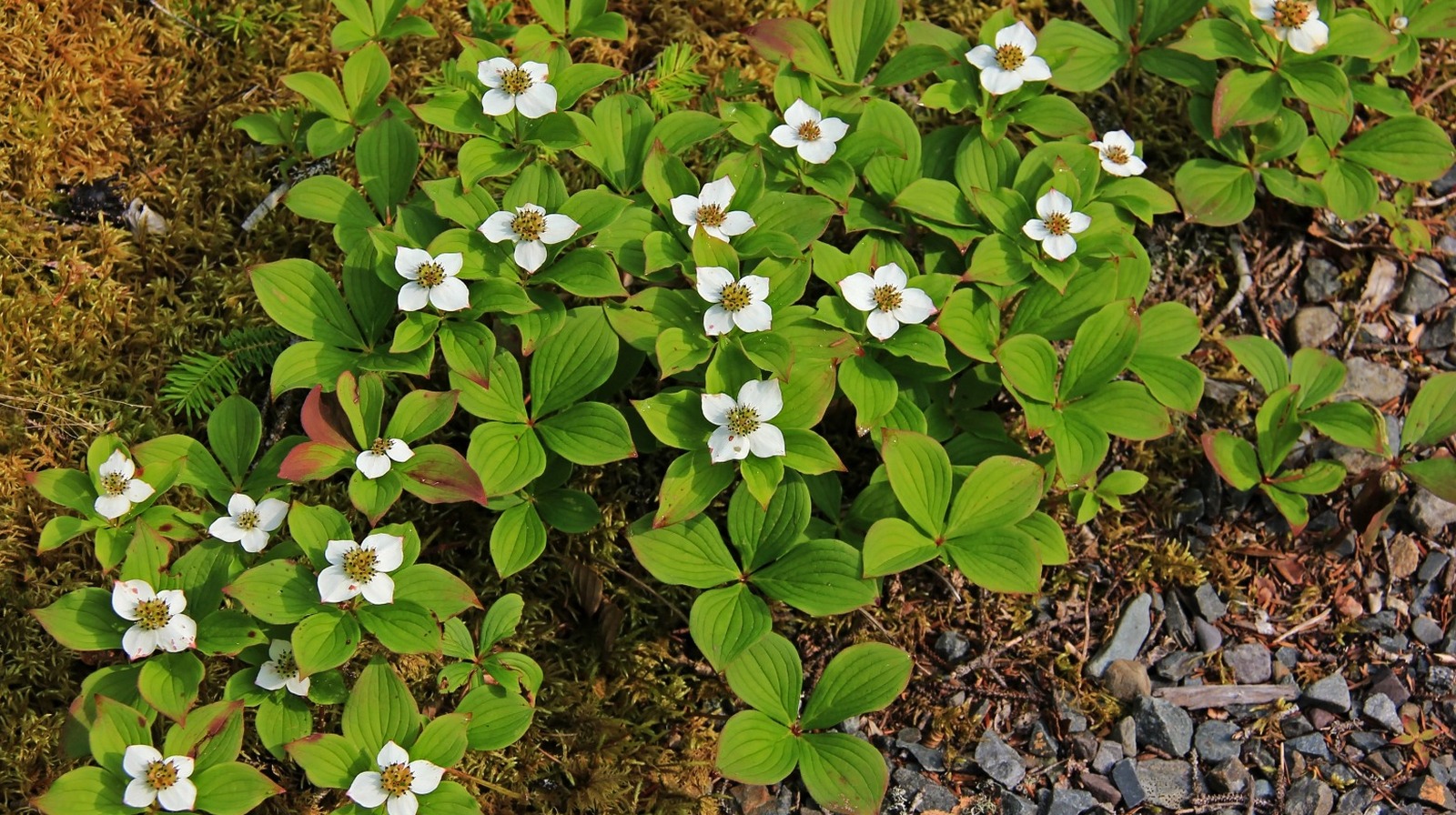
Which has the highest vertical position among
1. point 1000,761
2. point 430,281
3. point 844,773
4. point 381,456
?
point 430,281

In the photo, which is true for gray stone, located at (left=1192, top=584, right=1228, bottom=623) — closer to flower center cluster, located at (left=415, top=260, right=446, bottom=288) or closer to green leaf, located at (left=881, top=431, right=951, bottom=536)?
green leaf, located at (left=881, top=431, right=951, bottom=536)

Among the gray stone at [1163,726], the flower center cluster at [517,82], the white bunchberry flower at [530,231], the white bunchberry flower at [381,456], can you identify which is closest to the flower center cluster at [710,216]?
the white bunchberry flower at [530,231]

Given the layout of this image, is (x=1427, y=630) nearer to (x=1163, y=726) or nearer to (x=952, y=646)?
(x=1163, y=726)

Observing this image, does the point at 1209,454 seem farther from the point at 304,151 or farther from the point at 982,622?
the point at 304,151

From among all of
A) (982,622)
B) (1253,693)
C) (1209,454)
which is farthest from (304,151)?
(1253,693)

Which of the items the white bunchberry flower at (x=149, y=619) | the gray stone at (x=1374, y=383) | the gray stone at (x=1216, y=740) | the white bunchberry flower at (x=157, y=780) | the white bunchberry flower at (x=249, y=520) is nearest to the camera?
the white bunchberry flower at (x=157, y=780)

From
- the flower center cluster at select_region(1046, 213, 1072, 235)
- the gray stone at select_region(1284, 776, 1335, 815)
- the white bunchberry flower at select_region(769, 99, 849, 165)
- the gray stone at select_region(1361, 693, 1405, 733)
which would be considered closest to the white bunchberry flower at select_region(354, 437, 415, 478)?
the white bunchberry flower at select_region(769, 99, 849, 165)

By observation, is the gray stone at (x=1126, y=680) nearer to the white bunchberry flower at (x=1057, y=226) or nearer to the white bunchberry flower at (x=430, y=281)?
the white bunchberry flower at (x=1057, y=226)

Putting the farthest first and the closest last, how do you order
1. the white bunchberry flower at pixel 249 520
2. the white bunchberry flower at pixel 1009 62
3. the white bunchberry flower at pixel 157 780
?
the white bunchberry flower at pixel 1009 62 < the white bunchberry flower at pixel 249 520 < the white bunchberry flower at pixel 157 780

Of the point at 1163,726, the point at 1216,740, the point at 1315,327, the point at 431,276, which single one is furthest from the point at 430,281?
the point at 1315,327
